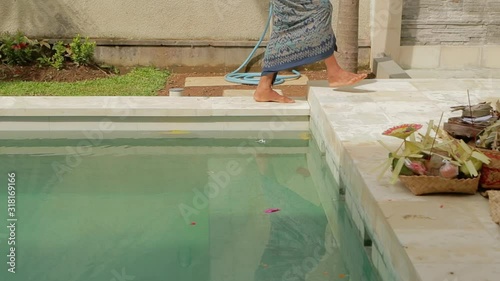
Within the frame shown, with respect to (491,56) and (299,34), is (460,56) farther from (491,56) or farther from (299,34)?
(299,34)

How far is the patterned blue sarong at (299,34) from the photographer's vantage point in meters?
5.94

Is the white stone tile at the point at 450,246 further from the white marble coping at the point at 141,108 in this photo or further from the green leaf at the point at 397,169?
the white marble coping at the point at 141,108

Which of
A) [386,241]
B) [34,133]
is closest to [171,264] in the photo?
[386,241]

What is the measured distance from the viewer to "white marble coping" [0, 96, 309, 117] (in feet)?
19.8

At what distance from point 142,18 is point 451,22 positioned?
3526mm

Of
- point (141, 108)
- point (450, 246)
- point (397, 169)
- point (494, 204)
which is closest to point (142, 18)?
point (141, 108)

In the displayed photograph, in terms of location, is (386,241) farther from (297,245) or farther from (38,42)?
(38,42)

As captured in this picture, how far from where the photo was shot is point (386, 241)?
10.8 feet

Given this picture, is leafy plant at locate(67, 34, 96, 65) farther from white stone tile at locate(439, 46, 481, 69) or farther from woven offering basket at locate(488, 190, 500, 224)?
woven offering basket at locate(488, 190, 500, 224)

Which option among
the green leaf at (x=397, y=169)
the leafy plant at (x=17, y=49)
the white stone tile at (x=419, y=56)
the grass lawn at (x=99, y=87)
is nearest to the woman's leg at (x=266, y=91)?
the grass lawn at (x=99, y=87)

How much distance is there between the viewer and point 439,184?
357cm

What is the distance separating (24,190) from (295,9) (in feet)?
8.43

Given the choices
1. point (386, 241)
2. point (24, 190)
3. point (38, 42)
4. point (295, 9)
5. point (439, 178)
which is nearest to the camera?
point (386, 241)

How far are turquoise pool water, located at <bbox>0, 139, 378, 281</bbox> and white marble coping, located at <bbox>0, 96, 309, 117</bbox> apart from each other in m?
0.24
